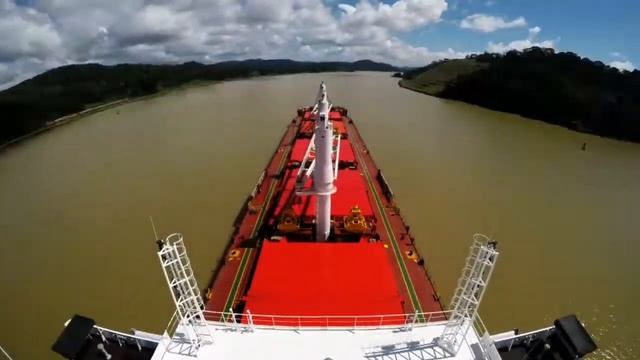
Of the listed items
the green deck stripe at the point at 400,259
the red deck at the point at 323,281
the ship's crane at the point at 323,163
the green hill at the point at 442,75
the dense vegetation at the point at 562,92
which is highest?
the green hill at the point at 442,75

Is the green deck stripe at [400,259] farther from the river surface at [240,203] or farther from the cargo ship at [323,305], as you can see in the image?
the river surface at [240,203]

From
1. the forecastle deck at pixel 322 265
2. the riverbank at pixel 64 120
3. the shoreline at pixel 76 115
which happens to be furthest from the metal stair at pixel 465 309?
the riverbank at pixel 64 120

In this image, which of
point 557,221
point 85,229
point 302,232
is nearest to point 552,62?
point 557,221

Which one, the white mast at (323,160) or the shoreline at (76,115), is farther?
the shoreline at (76,115)

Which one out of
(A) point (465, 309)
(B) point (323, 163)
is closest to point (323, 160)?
(B) point (323, 163)

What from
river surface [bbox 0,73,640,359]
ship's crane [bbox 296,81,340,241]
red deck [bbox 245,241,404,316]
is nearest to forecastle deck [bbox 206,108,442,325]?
red deck [bbox 245,241,404,316]

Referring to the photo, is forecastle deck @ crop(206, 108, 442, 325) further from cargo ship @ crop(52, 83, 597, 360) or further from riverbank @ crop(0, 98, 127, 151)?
riverbank @ crop(0, 98, 127, 151)
